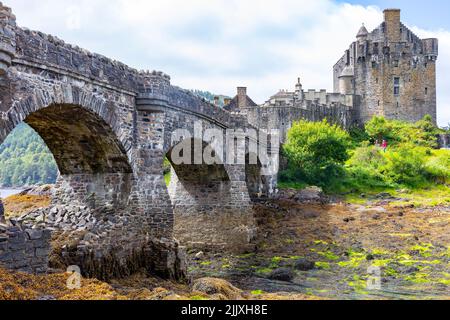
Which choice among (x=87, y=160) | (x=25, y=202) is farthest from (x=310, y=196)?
(x=87, y=160)

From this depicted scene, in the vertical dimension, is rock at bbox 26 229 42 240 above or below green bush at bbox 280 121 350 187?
below

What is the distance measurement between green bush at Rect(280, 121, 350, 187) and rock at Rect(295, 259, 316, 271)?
15.8 meters

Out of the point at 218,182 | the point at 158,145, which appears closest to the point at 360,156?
the point at 218,182

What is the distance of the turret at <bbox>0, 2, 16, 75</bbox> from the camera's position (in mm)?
10758

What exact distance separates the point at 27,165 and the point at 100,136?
79.6 m

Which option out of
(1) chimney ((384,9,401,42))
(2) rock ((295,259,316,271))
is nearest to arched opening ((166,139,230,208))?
(2) rock ((295,259,316,271))

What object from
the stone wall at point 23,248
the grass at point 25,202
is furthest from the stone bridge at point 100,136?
the grass at point 25,202

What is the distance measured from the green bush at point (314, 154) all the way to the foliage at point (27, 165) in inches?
1905

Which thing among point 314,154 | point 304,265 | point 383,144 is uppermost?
point 383,144

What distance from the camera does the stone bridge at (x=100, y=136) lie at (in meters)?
12.3

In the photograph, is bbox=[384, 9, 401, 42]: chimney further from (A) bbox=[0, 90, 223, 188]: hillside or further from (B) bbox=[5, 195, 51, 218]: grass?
(B) bbox=[5, 195, 51, 218]: grass

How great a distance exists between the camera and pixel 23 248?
11047 mm

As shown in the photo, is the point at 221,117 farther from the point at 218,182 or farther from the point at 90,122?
the point at 90,122

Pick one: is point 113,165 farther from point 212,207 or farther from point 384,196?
point 384,196
